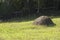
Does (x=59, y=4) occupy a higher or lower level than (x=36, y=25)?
lower

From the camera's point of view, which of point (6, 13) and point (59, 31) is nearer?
point (59, 31)

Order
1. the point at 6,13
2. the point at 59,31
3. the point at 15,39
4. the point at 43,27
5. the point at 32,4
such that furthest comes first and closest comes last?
the point at 32,4 → the point at 6,13 → the point at 43,27 → the point at 59,31 → the point at 15,39

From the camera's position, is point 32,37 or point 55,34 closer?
point 32,37

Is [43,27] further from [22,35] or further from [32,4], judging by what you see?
[32,4]

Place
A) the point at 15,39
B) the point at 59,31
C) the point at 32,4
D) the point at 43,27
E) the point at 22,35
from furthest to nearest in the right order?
the point at 32,4
the point at 43,27
the point at 59,31
the point at 22,35
the point at 15,39

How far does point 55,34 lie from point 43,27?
2.60m

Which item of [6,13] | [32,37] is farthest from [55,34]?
[6,13]

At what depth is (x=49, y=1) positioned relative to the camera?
1041 inches

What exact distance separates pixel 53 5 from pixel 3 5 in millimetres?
5537

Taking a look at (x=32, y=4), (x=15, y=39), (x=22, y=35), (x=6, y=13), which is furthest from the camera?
(x=32, y=4)

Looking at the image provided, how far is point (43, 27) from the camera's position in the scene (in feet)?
49.4

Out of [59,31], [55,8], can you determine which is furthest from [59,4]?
[59,31]

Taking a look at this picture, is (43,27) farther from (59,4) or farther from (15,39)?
(59,4)

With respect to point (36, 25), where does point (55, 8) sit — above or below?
below
